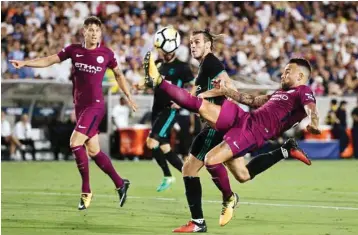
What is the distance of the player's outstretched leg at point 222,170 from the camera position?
9.52 metres

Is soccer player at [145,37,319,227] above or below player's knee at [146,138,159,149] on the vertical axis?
above

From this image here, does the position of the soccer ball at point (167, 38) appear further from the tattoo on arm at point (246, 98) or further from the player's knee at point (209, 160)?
the player's knee at point (209, 160)

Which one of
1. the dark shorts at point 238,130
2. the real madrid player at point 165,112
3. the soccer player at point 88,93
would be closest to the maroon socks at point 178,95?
the dark shorts at point 238,130

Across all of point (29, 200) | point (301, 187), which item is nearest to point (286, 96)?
point (29, 200)

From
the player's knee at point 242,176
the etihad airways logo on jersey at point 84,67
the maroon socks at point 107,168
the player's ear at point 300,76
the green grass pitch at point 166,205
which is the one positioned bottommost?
the green grass pitch at point 166,205

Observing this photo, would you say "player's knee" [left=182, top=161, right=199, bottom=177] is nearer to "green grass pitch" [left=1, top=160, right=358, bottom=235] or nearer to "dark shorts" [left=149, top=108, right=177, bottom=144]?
"green grass pitch" [left=1, top=160, right=358, bottom=235]

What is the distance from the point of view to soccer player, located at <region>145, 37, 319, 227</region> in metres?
9.28

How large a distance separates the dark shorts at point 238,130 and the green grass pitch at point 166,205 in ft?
3.00

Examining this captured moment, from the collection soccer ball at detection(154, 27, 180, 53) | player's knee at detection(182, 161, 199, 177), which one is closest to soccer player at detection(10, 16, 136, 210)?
soccer ball at detection(154, 27, 180, 53)

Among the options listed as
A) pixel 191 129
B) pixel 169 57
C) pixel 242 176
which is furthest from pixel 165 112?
pixel 191 129

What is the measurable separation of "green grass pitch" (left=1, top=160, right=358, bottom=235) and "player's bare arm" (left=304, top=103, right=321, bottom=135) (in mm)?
1151

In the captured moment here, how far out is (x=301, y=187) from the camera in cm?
1581

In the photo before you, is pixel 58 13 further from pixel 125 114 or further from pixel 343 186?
pixel 343 186

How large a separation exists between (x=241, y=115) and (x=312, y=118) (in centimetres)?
→ 83
